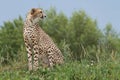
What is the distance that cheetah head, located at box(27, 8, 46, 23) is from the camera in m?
14.1

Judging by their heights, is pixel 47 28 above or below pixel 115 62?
Answer: above

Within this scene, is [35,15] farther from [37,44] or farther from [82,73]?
[82,73]

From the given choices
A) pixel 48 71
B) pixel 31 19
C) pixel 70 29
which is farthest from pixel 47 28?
pixel 48 71

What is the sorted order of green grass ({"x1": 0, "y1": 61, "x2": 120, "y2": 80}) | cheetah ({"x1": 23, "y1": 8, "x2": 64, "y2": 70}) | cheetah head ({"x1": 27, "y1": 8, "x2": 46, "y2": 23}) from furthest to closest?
cheetah head ({"x1": 27, "y1": 8, "x2": 46, "y2": 23}) < cheetah ({"x1": 23, "y1": 8, "x2": 64, "y2": 70}) < green grass ({"x1": 0, "y1": 61, "x2": 120, "y2": 80})

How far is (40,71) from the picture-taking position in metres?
11.3

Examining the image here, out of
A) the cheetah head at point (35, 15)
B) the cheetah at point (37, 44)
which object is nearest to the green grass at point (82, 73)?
the cheetah at point (37, 44)

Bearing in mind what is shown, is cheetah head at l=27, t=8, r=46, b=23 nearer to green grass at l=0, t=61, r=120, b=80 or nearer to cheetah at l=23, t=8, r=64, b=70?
cheetah at l=23, t=8, r=64, b=70

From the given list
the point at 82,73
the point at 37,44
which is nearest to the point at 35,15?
the point at 37,44

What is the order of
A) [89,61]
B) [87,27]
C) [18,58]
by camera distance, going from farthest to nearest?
1. [87,27]
2. [18,58]
3. [89,61]

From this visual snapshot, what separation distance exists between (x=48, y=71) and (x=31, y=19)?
357 cm

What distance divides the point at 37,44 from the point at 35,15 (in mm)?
871

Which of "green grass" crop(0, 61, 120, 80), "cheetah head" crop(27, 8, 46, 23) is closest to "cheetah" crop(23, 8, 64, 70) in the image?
"cheetah head" crop(27, 8, 46, 23)

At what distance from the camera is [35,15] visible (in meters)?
14.2

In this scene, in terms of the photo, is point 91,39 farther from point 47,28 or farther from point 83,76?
point 83,76
